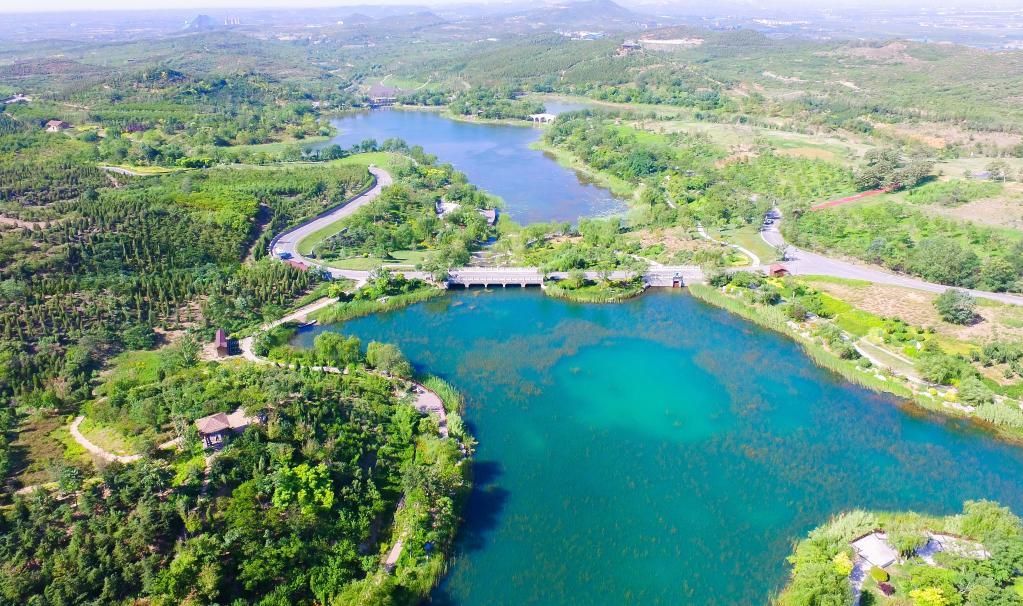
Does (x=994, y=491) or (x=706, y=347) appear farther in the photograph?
(x=706, y=347)

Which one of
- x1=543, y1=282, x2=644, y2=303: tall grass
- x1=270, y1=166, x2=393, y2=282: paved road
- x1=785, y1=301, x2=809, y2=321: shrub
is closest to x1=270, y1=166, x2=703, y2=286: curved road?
x1=270, y1=166, x2=393, y2=282: paved road

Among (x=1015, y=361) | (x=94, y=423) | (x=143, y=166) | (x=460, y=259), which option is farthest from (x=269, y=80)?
(x=1015, y=361)

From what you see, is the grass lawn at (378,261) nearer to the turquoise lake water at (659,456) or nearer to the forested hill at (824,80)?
the turquoise lake water at (659,456)

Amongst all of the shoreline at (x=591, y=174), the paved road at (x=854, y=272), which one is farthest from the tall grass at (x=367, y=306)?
the shoreline at (x=591, y=174)

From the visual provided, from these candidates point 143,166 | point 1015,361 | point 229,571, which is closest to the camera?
point 229,571

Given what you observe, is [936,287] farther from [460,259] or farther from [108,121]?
[108,121]

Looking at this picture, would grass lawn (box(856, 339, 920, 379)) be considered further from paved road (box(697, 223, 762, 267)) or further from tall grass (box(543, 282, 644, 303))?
tall grass (box(543, 282, 644, 303))
